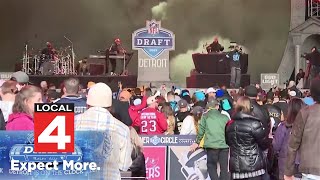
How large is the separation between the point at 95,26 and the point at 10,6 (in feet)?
9.83

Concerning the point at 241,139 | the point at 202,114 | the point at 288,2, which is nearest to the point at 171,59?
the point at 288,2

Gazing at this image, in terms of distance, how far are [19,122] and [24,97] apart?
0.79 feet

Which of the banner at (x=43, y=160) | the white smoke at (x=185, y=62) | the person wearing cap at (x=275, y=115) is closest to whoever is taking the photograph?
the banner at (x=43, y=160)

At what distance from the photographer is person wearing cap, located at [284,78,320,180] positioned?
19.1 feet

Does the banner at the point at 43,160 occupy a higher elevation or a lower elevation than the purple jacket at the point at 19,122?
lower

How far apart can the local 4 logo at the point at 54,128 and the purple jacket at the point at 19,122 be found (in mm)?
1047

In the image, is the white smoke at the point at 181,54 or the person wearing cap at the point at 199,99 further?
the white smoke at the point at 181,54

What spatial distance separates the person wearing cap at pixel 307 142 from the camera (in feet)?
19.1

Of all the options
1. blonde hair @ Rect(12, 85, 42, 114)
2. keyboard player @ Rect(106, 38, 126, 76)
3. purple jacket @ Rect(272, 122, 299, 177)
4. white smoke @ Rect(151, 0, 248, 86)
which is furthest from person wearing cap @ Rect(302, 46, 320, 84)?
blonde hair @ Rect(12, 85, 42, 114)

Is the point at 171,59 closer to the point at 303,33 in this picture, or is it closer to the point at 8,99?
the point at 303,33

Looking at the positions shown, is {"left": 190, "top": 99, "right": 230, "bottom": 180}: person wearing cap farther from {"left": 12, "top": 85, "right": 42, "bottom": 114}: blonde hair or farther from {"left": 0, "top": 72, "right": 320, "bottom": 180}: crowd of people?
{"left": 12, "top": 85, "right": 42, "bottom": 114}: blonde hair

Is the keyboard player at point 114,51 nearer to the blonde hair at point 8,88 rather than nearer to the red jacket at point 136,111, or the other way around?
the red jacket at point 136,111

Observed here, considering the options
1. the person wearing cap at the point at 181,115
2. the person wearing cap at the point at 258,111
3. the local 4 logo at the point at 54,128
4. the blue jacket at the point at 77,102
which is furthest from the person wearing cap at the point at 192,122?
→ the local 4 logo at the point at 54,128

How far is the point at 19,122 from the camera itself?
588cm
